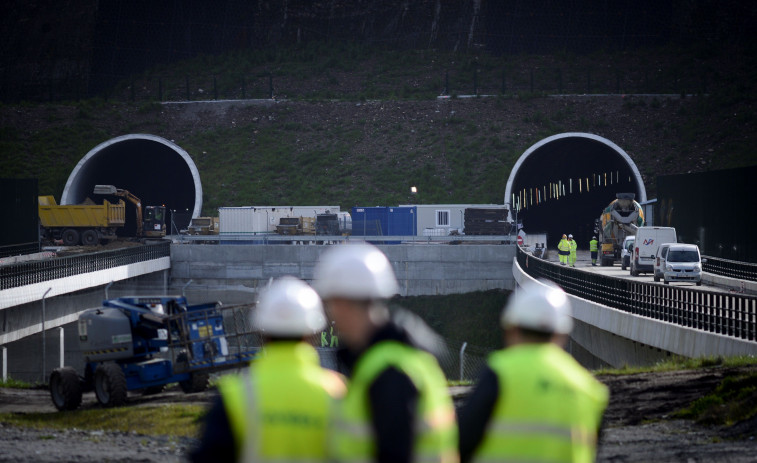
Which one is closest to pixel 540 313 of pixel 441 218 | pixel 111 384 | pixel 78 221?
pixel 111 384

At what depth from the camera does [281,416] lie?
13.6 feet

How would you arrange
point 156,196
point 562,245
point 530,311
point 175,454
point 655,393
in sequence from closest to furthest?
point 530,311
point 175,454
point 655,393
point 562,245
point 156,196

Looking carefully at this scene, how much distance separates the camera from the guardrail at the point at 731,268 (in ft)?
105

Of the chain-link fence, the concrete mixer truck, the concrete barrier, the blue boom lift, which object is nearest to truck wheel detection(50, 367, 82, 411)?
the blue boom lift

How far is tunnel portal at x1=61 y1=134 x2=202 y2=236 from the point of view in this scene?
6053cm

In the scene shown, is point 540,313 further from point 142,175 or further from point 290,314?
point 142,175

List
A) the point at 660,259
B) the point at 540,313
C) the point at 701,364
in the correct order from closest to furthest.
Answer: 1. the point at 540,313
2. the point at 701,364
3. the point at 660,259

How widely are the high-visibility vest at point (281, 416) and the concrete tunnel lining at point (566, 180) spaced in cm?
5993

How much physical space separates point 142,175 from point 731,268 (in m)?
46.6

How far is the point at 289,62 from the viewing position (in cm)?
8444

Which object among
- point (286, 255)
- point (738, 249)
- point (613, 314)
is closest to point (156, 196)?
point (286, 255)

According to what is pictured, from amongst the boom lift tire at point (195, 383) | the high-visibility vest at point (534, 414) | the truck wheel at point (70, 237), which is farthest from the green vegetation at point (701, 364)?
the truck wheel at point (70, 237)

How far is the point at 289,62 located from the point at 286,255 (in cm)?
4006

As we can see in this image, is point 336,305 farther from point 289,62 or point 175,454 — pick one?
point 289,62
